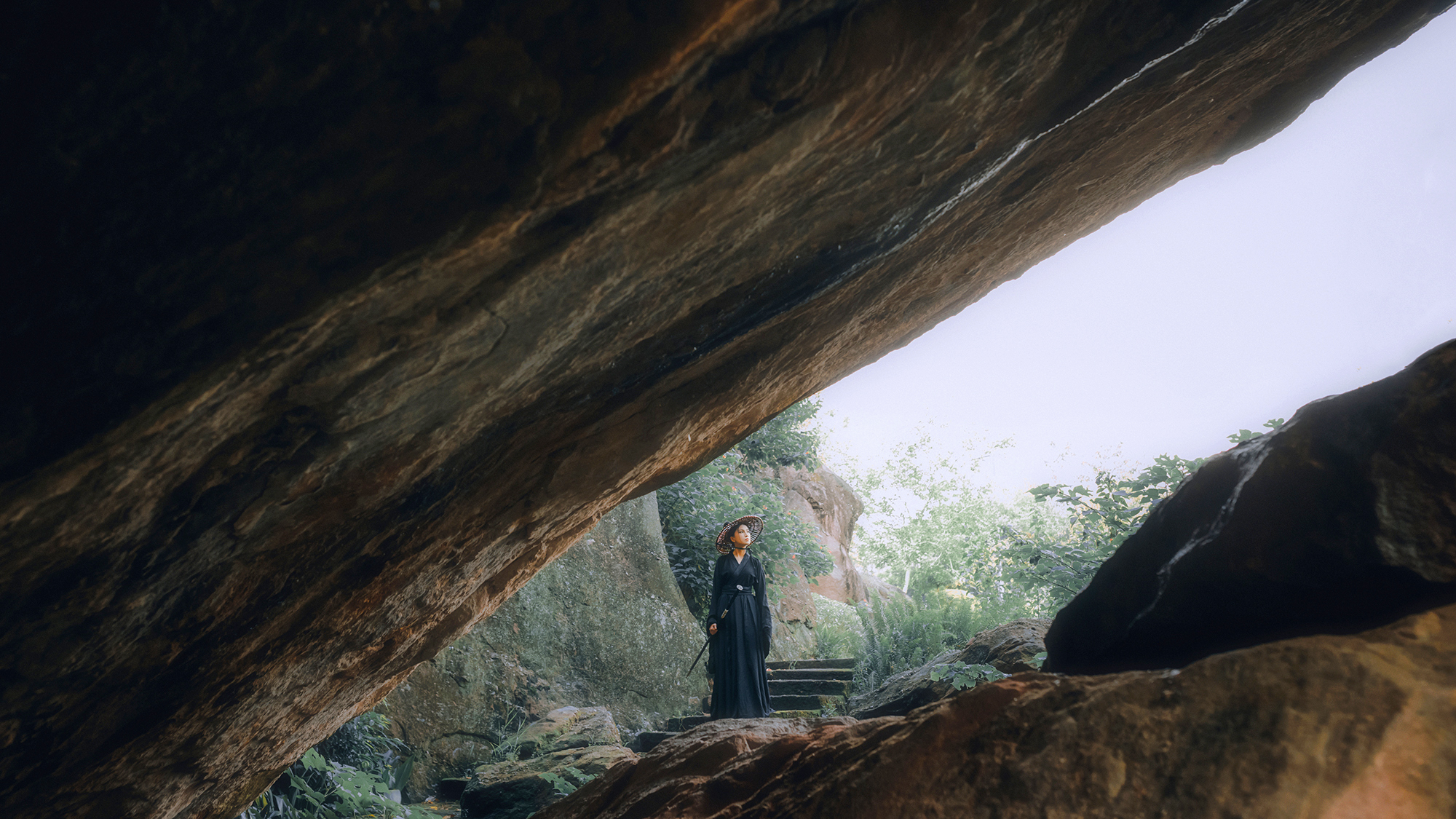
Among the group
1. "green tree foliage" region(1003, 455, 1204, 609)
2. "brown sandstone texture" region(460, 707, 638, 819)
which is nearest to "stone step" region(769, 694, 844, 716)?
"brown sandstone texture" region(460, 707, 638, 819)

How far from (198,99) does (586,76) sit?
90 centimetres

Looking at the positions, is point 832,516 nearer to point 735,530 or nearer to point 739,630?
point 735,530

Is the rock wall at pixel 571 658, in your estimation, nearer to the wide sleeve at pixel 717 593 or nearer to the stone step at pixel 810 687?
the stone step at pixel 810 687

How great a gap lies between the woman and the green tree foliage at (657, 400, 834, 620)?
3.11 m

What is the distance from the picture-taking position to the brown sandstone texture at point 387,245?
1625mm

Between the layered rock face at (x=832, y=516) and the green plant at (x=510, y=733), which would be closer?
the green plant at (x=510, y=733)

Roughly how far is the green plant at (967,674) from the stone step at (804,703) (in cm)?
294

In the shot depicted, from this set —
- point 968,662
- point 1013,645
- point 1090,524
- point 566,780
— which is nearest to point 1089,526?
point 1090,524

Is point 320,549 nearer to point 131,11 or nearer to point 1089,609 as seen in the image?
point 131,11

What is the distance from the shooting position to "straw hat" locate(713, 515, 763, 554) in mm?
7766

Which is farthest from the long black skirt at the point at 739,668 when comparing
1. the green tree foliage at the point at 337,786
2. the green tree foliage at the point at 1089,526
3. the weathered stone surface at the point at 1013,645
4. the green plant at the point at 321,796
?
the green plant at the point at 321,796

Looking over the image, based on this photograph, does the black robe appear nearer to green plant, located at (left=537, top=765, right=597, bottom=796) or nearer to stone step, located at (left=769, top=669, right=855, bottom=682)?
stone step, located at (left=769, top=669, right=855, bottom=682)

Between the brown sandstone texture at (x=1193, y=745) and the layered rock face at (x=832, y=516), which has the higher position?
the brown sandstone texture at (x=1193, y=745)

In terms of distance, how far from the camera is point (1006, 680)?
216 centimetres
